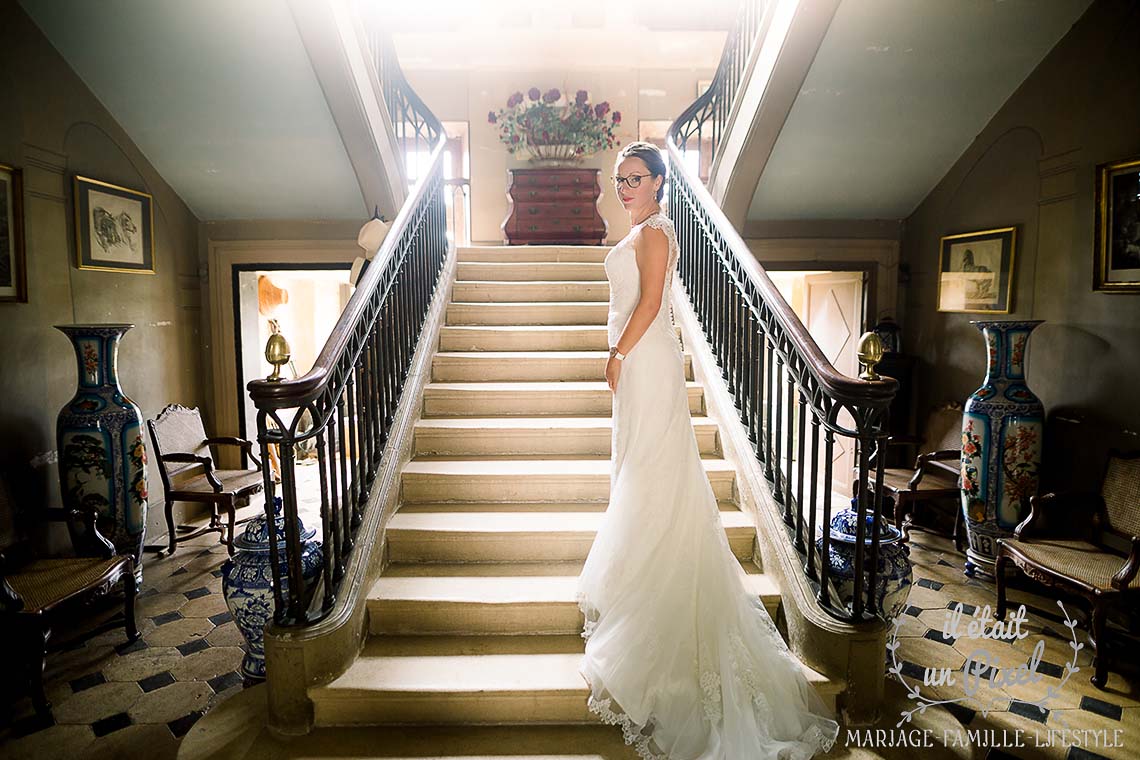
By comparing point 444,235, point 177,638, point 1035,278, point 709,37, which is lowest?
point 177,638

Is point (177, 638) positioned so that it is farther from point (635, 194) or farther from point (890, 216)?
point (890, 216)

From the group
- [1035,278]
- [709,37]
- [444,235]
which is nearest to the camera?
[1035,278]

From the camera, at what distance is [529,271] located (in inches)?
196

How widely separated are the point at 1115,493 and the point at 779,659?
240 cm

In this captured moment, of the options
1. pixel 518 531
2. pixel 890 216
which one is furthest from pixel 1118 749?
pixel 890 216

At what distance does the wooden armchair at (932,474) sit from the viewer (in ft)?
15.0

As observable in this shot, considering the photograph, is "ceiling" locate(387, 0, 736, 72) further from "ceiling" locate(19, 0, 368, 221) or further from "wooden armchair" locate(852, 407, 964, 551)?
"wooden armchair" locate(852, 407, 964, 551)

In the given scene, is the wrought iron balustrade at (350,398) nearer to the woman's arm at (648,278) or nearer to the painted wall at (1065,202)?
the woman's arm at (648,278)

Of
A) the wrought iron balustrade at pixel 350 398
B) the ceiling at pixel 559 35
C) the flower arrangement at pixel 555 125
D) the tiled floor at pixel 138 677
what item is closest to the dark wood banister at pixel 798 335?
the wrought iron balustrade at pixel 350 398

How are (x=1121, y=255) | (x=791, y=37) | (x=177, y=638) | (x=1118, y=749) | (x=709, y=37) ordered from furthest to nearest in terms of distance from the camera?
(x=709, y=37), (x=791, y=37), (x=1121, y=255), (x=177, y=638), (x=1118, y=749)

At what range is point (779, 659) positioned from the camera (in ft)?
7.21

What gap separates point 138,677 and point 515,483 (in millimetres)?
1854

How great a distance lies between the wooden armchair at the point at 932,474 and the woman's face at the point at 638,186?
2.99 m

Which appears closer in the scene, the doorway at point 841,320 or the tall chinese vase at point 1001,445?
the tall chinese vase at point 1001,445
